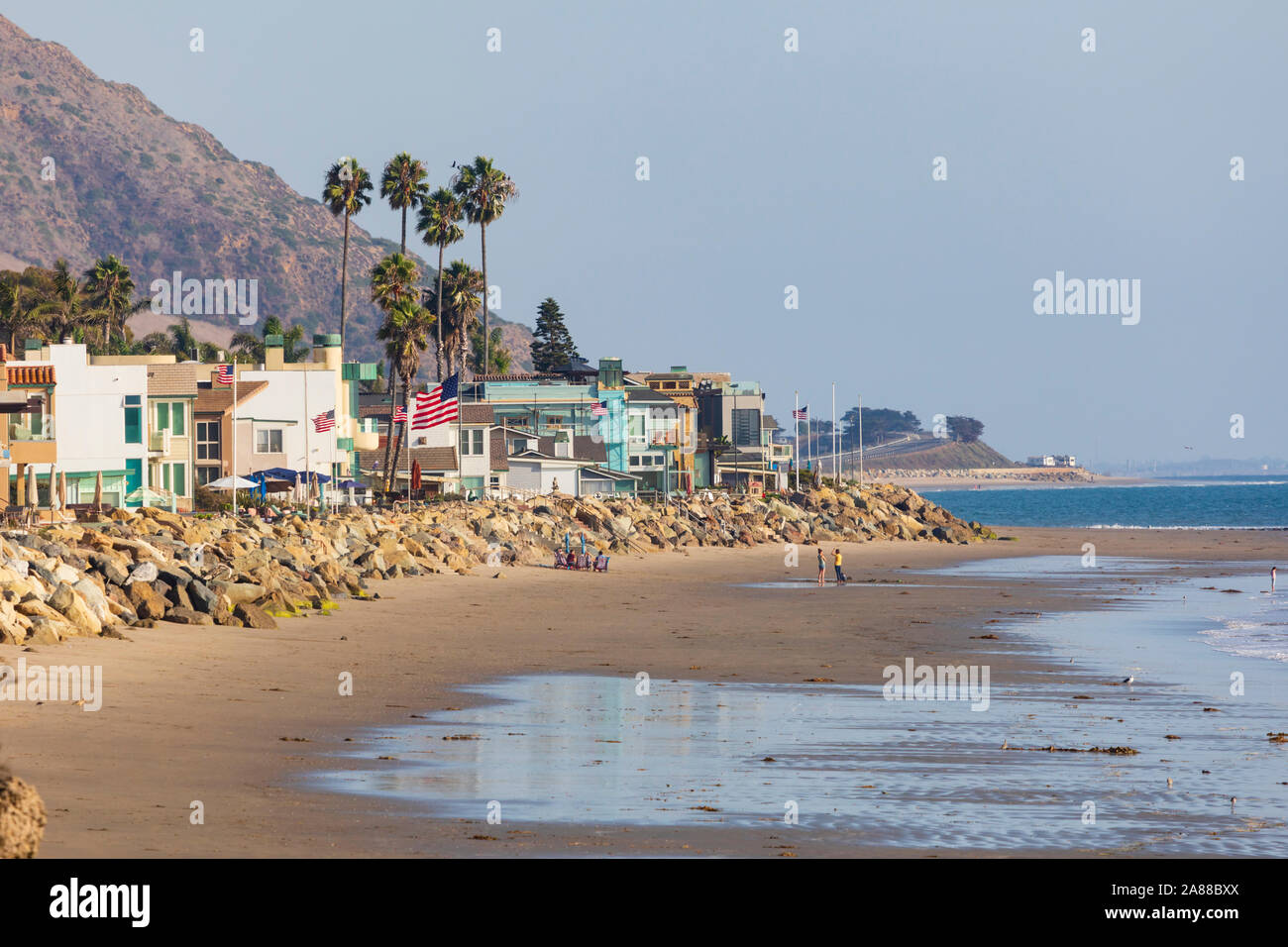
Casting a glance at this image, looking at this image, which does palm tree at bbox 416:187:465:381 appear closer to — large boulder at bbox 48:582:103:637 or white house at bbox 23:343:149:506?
white house at bbox 23:343:149:506

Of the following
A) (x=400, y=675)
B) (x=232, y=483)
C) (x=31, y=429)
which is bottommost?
(x=400, y=675)

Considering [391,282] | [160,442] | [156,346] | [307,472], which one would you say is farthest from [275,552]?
[156,346]

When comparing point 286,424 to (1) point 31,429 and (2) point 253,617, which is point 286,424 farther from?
(2) point 253,617

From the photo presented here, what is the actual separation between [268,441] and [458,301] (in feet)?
116

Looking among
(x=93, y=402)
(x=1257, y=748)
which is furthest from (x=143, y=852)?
(x=93, y=402)

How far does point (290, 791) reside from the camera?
48.4ft

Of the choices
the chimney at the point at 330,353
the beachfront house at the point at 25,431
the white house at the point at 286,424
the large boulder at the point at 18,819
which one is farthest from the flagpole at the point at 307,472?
the large boulder at the point at 18,819

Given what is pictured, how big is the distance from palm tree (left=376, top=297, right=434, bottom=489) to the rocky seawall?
907cm

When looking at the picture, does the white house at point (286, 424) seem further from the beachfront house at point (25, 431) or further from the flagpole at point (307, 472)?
the beachfront house at point (25, 431)

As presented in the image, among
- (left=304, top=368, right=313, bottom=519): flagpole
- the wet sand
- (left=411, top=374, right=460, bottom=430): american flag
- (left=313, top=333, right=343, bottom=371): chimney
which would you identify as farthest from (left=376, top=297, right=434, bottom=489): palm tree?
the wet sand

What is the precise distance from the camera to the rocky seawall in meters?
25.8

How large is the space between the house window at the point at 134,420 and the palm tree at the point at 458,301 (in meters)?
46.4

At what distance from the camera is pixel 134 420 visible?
189ft
